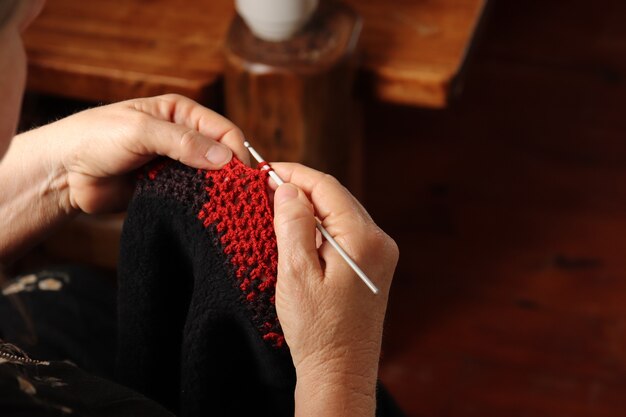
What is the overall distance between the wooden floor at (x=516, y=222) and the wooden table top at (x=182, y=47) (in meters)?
0.58

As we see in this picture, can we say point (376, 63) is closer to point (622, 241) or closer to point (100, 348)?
point (100, 348)

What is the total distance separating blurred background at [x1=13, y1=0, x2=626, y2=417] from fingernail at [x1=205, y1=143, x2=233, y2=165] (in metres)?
0.57

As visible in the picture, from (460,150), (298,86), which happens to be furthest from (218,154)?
(460,150)

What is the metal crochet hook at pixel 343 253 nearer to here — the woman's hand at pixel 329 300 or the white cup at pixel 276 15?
the woman's hand at pixel 329 300

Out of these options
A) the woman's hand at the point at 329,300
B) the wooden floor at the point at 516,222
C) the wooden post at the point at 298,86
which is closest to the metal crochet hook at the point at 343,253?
the woman's hand at the point at 329,300

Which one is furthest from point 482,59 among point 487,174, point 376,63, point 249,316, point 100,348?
point 249,316

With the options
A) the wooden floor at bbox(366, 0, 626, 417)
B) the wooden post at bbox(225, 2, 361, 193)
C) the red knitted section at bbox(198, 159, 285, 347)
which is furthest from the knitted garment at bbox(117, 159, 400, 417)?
the wooden floor at bbox(366, 0, 626, 417)

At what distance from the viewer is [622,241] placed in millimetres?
1962

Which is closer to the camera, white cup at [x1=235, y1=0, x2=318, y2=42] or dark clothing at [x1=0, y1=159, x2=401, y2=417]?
dark clothing at [x1=0, y1=159, x2=401, y2=417]

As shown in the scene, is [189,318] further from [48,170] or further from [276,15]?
[276,15]

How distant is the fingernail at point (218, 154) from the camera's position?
786 millimetres

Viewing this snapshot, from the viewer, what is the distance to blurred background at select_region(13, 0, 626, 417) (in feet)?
4.74

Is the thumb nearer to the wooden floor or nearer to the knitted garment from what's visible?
the knitted garment

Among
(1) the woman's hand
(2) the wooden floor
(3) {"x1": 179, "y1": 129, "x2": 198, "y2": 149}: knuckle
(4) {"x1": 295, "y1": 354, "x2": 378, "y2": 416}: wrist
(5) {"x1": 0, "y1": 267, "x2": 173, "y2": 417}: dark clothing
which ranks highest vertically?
(3) {"x1": 179, "y1": 129, "x2": 198, "y2": 149}: knuckle
